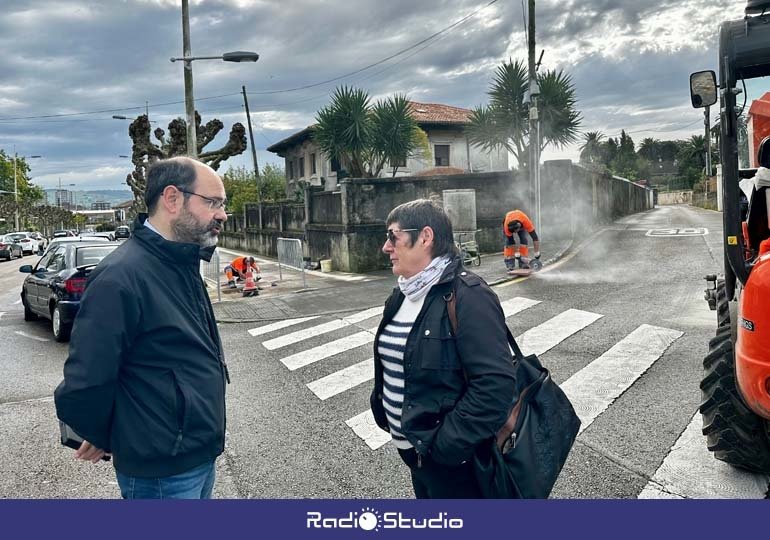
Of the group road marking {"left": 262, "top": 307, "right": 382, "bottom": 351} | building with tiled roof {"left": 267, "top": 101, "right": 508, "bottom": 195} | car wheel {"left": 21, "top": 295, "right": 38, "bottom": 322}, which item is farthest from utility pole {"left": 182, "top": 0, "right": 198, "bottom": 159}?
building with tiled roof {"left": 267, "top": 101, "right": 508, "bottom": 195}

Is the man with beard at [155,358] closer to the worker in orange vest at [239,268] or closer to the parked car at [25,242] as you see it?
the worker in orange vest at [239,268]

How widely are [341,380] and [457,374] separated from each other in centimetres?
445

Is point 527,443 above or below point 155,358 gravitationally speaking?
below

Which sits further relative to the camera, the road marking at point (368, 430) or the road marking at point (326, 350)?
the road marking at point (326, 350)

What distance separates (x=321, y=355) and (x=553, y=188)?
13.5 metres

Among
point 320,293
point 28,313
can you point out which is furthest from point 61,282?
point 320,293

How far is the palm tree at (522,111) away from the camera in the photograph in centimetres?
2531

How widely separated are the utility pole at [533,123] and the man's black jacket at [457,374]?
50.2ft

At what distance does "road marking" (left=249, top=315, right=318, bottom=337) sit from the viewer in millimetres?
10117

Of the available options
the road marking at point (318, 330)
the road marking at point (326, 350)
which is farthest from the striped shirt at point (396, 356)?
the road marking at point (318, 330)

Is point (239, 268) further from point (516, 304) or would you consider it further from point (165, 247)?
point (165, 247)

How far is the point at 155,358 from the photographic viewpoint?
2.44 m

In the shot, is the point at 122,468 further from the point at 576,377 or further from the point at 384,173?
the point at 384,173
